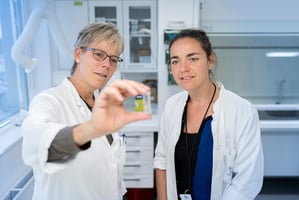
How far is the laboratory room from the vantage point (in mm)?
831

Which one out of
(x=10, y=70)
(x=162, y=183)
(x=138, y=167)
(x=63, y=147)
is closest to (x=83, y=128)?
(x=63, y=147)

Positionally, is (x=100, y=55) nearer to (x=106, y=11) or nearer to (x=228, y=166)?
(x=228, y=166)

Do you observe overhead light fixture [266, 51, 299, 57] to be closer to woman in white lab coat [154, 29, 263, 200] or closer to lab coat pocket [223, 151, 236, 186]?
woman in white lab coat [154, 29, 263, 200]

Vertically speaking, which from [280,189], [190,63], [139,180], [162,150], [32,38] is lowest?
[280,189]

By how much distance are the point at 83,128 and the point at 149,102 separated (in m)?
0.20

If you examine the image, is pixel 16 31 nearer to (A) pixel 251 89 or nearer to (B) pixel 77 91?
(B) pixel 77 91

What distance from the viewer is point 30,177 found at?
6.32 feet

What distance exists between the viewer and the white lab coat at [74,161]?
2.50ft

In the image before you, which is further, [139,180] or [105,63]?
[139,180]

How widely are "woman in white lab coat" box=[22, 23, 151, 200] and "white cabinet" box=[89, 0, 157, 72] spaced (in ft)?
5.17

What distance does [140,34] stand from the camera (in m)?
2.71

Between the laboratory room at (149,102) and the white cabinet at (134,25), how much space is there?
1 centimetres

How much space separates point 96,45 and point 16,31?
1.78 m

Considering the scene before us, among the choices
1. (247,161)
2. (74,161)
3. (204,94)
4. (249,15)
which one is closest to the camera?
(74,161)
